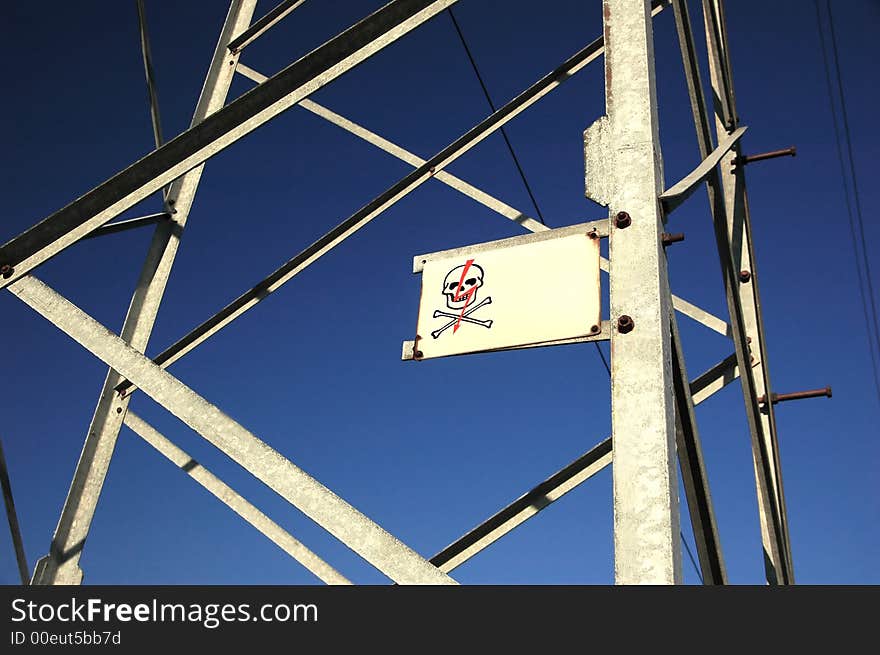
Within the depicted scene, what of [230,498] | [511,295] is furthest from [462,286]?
[230,498]

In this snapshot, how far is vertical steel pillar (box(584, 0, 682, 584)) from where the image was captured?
2543 millimetres

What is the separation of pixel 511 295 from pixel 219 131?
1.38 meters

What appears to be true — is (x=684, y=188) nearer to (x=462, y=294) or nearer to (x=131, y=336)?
(x=462, y=294)

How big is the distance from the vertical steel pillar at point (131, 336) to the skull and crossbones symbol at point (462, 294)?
2234 mm

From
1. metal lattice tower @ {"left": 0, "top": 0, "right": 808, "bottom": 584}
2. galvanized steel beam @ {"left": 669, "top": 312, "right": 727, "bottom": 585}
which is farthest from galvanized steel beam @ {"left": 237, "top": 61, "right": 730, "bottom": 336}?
galvanized steel beam @ {"left": 669, "top": 312, "right": 727, "bottom": 585}

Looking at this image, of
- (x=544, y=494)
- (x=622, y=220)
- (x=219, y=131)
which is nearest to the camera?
(x=622, y=220)

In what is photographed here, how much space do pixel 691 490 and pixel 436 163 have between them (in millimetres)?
2663

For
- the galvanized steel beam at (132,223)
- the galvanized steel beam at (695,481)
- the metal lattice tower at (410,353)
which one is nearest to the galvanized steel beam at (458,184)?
the metal lattice tower at (410,353)

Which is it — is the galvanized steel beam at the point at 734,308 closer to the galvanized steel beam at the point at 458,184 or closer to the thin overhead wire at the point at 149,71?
the galvanized steel beam at the point at 458,184

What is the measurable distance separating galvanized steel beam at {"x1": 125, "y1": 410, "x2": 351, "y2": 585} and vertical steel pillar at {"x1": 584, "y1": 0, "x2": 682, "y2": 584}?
10.1 ft

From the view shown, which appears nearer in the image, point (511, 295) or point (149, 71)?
point (511, 295)

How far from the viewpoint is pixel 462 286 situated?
129 inches

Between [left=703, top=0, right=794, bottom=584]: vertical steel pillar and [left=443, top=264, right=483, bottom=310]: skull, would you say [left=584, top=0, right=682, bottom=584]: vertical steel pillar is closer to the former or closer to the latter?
[left=443, top=264, right=483, bottom=310]: skull
